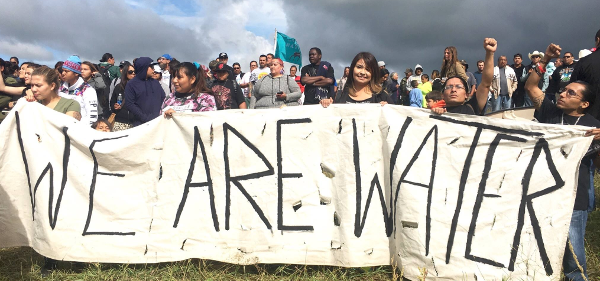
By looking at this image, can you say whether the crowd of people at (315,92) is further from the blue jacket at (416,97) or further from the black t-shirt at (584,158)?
the blue jacket at (416,97)

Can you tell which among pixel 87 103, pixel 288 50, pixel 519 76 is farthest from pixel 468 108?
pixel 288 50

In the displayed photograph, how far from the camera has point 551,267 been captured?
2.93 m

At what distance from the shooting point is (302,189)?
11.2ft

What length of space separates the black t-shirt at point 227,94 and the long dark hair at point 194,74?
5.68 ft

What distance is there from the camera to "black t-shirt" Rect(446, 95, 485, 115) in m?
3.45

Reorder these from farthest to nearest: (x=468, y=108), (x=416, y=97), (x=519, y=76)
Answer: (x=416, y=97), (x=519, y=76), (x=468, y=108)

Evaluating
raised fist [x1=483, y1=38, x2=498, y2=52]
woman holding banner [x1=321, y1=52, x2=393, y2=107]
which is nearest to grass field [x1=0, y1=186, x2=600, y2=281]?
woman holding banner [x1=321, y1=52, x2=393, y2=107]

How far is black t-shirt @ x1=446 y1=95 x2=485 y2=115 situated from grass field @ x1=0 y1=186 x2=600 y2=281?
4.51 ft

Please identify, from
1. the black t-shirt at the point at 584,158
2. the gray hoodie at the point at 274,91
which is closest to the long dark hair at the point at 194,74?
the gray hoodie at the point at 274,91

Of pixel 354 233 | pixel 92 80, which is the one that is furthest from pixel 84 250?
pixel 92 80

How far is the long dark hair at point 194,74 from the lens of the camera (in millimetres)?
4152

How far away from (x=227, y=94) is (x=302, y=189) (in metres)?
3.23

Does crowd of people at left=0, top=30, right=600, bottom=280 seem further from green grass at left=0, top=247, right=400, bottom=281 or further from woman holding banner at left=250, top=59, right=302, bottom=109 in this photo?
green grass at left=0, top=247, right=400, bottom=281

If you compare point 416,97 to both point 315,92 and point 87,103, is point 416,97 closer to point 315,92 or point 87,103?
point 315,92
